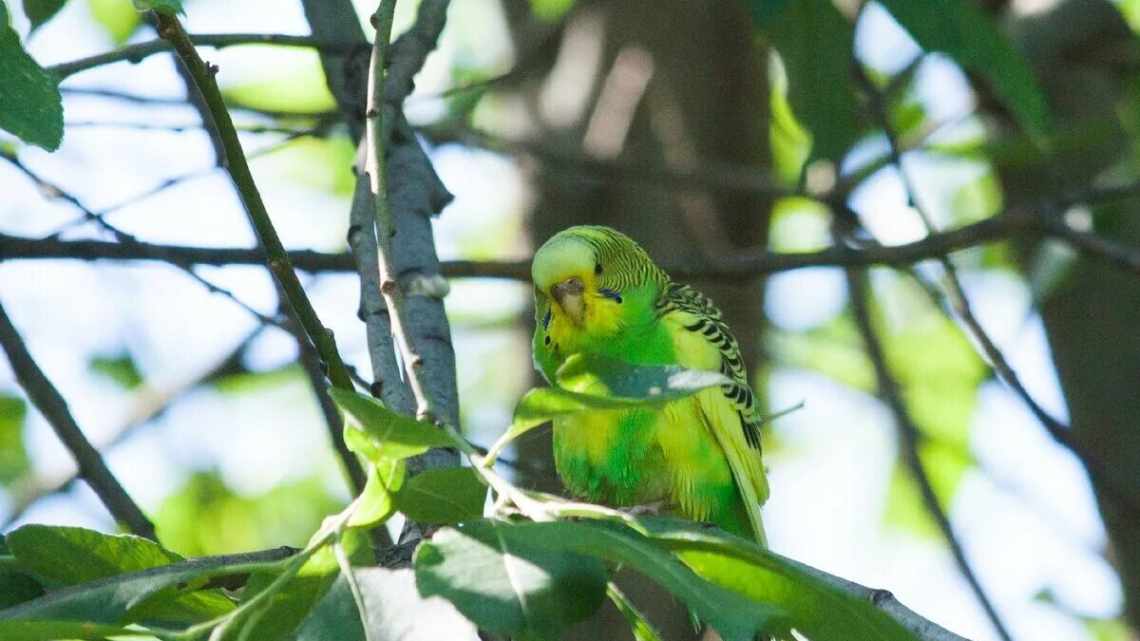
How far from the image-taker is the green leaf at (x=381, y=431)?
6.46 feet

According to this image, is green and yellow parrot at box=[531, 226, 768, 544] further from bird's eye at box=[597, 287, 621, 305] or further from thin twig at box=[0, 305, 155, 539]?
thin twig at box=[0, 305, 155, 539]

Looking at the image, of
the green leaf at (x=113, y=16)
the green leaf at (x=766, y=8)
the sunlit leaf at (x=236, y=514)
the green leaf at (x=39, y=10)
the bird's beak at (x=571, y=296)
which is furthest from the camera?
the sunlit leaf at (x=236, y=514)

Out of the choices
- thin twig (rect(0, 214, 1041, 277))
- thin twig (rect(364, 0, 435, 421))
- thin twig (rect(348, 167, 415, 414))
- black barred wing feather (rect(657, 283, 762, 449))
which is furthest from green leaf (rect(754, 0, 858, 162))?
thin twig (rect(364, 0, 435, 421))

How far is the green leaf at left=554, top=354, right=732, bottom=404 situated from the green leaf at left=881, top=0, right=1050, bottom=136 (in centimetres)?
234

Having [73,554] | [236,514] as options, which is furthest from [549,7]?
[73,554]

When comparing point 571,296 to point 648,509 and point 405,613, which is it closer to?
point 648,509

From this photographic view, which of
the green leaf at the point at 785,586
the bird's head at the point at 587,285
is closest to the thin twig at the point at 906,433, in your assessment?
the bird's head at the point at 587,285

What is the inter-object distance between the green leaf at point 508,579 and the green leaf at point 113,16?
5943 millimetres

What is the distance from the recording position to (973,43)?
426 centimetres

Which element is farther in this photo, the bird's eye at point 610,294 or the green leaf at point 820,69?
the green leaf at point 820,69

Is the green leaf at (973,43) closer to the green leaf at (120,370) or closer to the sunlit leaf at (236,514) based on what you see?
the sunlit leaf at (236,514)

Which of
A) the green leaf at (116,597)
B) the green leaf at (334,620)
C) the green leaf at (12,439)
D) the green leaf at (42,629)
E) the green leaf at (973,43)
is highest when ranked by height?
the green leaf at (12,439)

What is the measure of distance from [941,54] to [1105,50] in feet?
7.76

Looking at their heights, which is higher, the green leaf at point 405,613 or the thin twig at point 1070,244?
the thin twig at point 1070,244
